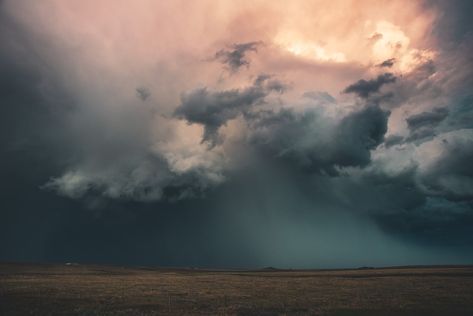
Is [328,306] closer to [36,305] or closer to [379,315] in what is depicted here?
[379,315]

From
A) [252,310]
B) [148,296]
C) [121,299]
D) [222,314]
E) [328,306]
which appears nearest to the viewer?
[222,314]

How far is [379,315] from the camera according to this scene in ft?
117

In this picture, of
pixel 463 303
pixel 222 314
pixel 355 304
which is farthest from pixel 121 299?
pixel 463 303

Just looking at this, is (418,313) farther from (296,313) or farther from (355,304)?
(296,313)

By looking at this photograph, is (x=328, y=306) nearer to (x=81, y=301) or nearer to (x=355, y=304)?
(x=355, y=304)

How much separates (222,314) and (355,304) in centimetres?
1694

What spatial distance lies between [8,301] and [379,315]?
3863 centimetres

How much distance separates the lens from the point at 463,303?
42812 millimetres

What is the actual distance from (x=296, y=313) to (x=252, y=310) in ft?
15.5

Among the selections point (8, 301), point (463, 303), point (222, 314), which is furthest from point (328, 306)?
point (8, 301)

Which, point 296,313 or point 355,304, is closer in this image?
point 296,313

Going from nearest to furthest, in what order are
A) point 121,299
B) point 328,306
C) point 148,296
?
point 328,306 → point 121,299 → point 148,296

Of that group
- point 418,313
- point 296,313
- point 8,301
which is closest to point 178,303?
point 296,313

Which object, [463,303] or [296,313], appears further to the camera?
[463,303]
